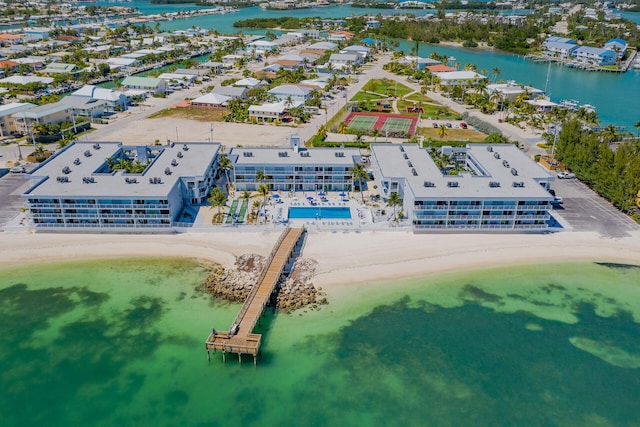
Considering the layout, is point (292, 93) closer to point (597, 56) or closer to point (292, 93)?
point (292, 93)

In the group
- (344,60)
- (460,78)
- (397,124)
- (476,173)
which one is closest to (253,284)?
(476,173)

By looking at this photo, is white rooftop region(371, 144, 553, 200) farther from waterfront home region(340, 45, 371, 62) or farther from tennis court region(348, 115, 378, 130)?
waterfront home region(340, 45, 371, 62)

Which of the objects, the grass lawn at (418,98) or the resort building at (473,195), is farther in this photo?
the grass lawn at (418,98)

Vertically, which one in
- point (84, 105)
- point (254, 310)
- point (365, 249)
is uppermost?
point (84, 105)

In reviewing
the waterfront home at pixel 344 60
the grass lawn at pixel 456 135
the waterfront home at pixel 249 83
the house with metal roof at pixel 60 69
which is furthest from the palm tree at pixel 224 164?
the house with metal roof at pixel 60 69

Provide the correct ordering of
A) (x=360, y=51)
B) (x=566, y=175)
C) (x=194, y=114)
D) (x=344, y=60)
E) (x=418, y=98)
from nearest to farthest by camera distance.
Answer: (x=566, y=175)
(x=194, y=114)
(x=418, y=98)
(x=344, y=60)
(x=360, y=51)

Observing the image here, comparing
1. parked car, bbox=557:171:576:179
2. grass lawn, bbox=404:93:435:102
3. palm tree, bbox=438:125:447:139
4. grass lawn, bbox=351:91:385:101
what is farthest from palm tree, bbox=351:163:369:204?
grass lawn, bbox=404:93:435:102

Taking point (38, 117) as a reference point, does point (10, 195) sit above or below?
below

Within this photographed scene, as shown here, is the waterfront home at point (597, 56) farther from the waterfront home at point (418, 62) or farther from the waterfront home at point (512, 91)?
the waterfront home at point (512, 91)
